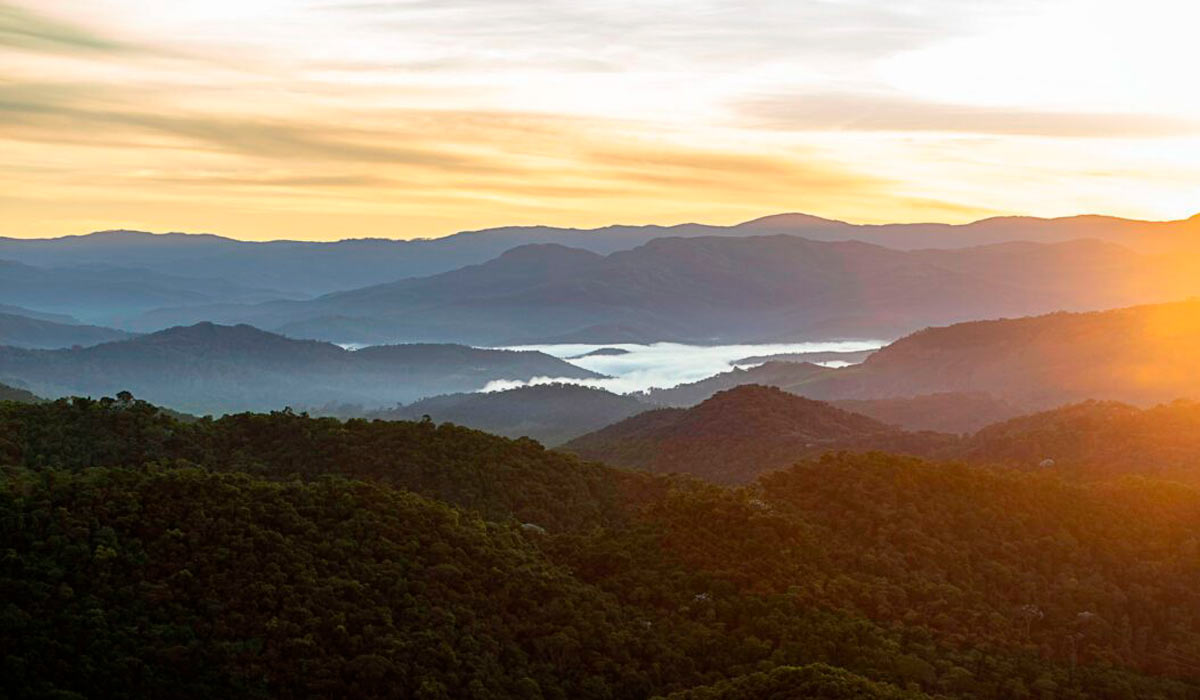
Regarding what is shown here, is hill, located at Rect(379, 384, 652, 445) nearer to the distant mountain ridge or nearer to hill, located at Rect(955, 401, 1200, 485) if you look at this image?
the distant mountain ridge

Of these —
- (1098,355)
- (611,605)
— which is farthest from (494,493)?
(1098,355)

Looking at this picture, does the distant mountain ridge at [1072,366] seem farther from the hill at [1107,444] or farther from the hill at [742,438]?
the hill at [1107,444]

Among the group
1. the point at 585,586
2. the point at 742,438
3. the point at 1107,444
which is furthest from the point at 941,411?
the point at 585,586

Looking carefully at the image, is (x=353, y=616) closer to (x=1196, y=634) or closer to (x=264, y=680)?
(x=264, y=680)

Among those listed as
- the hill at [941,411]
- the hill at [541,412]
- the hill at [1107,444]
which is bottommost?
the hill at [541,412]

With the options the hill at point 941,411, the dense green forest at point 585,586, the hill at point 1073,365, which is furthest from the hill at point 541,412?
the dense green forest at point 585,586
